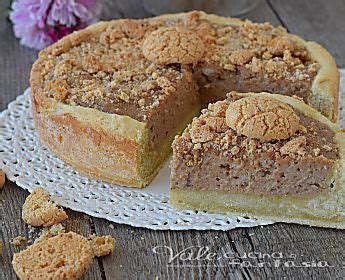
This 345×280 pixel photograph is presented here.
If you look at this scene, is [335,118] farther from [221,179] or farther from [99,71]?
[99,71]

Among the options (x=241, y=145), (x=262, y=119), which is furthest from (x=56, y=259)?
(x=262, y=119)

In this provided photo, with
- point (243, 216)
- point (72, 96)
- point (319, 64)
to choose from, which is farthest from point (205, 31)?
point (243, 216)

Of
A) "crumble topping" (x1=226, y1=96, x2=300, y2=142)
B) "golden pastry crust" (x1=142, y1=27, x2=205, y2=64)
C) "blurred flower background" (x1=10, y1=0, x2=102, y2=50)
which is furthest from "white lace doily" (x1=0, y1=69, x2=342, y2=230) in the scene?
"blurred flower background" (x1=10, y1=0, x2=102, y2=50)

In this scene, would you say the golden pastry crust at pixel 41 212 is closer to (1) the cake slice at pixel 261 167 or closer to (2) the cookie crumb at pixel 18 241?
(2) the cookie crumb at pixel 18 241

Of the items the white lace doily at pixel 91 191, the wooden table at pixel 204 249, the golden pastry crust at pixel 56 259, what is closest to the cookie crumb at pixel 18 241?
the wooden table at pixel 204 249

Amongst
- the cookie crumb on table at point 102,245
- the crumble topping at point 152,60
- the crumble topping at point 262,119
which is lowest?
the cookie crumb on table at point 102,245

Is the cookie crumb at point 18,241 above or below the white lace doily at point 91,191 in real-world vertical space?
above

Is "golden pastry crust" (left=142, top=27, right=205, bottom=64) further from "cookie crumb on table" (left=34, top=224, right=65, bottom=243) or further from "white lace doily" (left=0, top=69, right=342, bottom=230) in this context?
"cookie crumb on table" (left=34, top=224, right=65, bottom=243)
